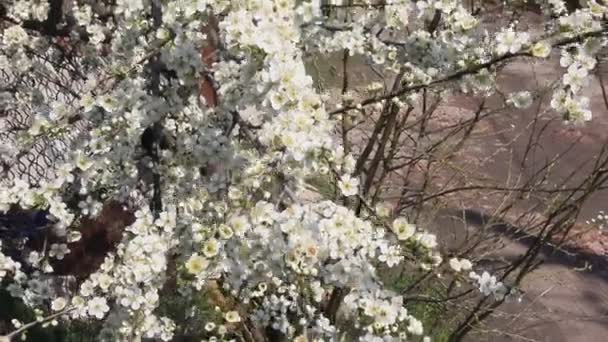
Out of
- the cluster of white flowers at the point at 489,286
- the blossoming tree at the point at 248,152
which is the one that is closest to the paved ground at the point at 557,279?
the cluster of white flowers at the point at 489,286

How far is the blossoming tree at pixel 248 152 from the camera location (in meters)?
2.09

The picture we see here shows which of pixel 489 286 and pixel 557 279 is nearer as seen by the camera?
pixel 489 286

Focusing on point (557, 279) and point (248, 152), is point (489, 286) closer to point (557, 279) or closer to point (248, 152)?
point (248, 152)

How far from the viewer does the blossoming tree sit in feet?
6.86

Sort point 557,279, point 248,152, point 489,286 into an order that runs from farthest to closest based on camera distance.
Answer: point 557,279 → point 489,286 → point 248,152

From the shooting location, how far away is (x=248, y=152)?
237 centimetres

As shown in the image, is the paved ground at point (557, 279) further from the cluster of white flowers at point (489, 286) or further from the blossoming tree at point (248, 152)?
the blossoming tree at point (248, 152)

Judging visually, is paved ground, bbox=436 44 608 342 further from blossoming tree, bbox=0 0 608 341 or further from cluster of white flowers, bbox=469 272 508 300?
blossoming tree, bbox=0 0 608 341

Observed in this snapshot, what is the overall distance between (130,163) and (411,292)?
2.37m

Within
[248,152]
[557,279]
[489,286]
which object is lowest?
[489,286]

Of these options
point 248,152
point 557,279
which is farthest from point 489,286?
point 557,279

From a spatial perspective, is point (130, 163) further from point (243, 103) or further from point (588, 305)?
point (588, 305)

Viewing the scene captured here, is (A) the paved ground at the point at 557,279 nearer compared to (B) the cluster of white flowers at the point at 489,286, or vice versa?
(B) the cluster of white flowers at the point at 489,286

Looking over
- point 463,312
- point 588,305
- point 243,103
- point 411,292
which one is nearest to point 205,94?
point 243,103
